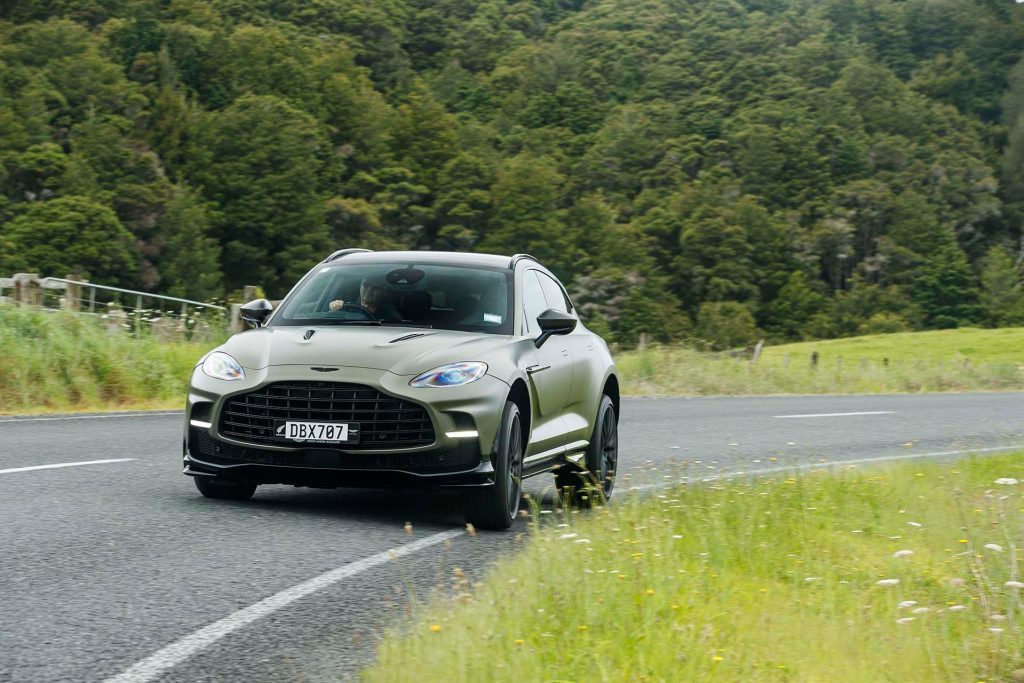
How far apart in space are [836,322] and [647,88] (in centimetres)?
3792

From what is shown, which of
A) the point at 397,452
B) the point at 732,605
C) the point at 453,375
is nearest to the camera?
the point at 732,605

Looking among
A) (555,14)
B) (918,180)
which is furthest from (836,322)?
(555,14)

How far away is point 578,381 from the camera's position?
32.9 ft

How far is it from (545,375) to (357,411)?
1.65 m

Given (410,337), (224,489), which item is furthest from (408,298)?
(224,489)

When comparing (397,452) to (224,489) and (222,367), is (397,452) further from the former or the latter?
(224,489)

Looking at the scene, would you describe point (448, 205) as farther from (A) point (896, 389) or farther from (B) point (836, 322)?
(A) point (896, 389)

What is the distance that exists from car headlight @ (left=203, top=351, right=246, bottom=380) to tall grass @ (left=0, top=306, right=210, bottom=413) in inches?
310

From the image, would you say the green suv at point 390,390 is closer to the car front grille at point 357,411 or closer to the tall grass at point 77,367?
the car front grille at point 357,411

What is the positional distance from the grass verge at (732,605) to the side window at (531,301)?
4.62ft

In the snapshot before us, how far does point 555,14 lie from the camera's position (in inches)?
6280

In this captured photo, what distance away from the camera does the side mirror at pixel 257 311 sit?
9.25m

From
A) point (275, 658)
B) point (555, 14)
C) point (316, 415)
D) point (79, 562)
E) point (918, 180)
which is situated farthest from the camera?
point (555, 14)

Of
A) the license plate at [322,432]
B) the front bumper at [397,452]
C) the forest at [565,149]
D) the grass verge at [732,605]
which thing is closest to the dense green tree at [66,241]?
the forest at [565,149]
